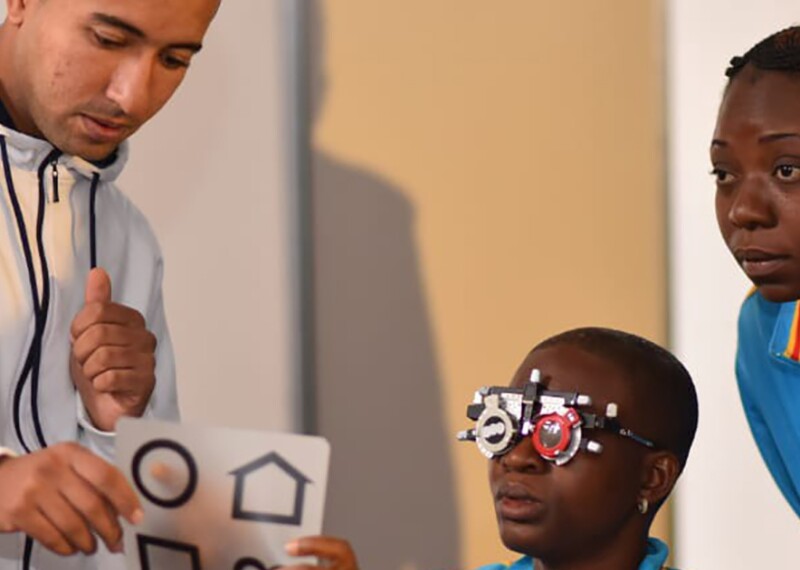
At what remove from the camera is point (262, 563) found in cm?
127

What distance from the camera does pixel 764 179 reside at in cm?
158

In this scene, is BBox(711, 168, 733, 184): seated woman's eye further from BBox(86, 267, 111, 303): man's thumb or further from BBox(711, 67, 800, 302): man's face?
BBox(86, 267, 111, 303): man's thumb

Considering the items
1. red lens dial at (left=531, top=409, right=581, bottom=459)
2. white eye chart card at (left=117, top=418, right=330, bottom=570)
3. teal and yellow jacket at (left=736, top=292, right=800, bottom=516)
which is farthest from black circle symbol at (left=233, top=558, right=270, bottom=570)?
teal and yellow jacket at (left=736, top=292, right=800, bottom=516)

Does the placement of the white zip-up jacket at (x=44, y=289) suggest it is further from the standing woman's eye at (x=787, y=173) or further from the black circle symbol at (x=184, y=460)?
the standing woman's eye at (x=787, y=173)

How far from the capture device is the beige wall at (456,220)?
92.4 inches

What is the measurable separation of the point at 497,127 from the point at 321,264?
35cm

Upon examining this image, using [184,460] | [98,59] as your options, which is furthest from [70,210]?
[184,460]

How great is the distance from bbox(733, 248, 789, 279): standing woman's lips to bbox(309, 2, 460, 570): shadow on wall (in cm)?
85

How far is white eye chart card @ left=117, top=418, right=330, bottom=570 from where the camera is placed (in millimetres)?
1257

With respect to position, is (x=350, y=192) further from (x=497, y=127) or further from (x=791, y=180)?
(x=791, y=180)

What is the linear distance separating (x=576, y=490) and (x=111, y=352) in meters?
0.48

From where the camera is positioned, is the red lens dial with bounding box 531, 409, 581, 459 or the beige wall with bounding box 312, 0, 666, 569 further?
the beige wall with bounding box 312, 0, 666, 569

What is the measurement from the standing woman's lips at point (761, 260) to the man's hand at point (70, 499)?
2.31ft

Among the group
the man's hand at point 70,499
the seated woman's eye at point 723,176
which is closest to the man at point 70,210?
the man's hand at point 70,499
